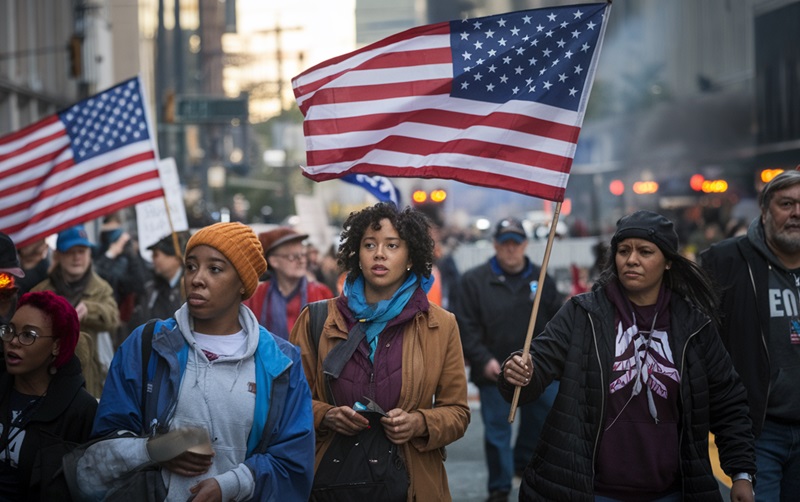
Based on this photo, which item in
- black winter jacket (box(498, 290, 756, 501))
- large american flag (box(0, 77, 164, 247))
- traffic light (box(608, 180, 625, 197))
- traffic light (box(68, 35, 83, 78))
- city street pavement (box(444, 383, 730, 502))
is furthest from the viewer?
traffic light (box(608, 180, 625, 197))

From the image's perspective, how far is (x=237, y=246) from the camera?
4.63 metres

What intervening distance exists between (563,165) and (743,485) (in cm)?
170

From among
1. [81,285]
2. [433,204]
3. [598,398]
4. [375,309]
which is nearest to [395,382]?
[375,309]

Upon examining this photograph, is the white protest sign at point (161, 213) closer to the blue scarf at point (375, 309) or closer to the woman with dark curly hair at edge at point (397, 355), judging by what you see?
the woman with dark curly hair at edge at point (397, 355)

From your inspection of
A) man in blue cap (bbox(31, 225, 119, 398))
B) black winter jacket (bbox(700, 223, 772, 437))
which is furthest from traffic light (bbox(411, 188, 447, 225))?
black winter jacket (bbox(700, 223, 772, 437))

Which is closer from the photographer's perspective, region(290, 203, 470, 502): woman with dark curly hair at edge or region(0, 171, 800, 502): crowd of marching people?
region(0, 171, 800, 502): crowd of marching people

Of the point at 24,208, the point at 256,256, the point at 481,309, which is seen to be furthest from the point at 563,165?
the point at 24,208

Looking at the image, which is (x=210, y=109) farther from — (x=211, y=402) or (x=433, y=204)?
(x=433, y=204)

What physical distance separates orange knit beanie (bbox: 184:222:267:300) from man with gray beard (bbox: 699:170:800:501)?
248cm

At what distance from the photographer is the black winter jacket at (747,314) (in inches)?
236

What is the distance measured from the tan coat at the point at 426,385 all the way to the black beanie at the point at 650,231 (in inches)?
35.1

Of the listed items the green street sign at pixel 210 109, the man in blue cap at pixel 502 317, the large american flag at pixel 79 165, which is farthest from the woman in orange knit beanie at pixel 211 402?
the green street sign at pixel 210 109

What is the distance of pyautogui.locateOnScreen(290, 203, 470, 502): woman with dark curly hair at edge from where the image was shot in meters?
5.23

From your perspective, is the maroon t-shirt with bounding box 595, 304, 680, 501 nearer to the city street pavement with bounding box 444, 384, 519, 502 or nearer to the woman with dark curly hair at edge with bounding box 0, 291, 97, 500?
the woman with dark curly hair at edge with bounding box 0, 291, 97, 500
